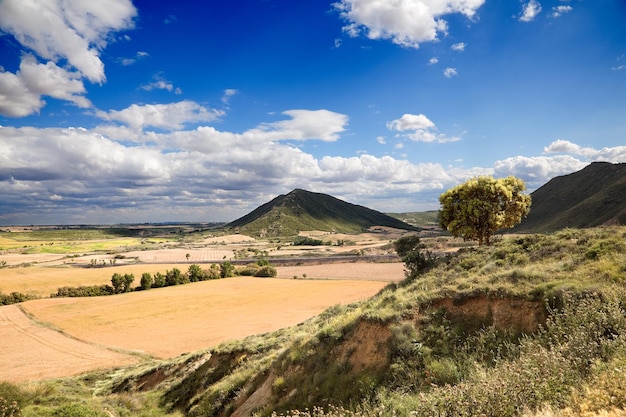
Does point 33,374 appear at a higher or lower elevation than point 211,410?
lower

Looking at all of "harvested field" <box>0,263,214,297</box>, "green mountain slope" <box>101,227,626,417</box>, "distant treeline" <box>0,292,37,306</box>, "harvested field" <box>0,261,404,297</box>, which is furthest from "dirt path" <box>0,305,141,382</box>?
"harvested field" <box>0,261,404,297</box>

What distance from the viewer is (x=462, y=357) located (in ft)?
31.6

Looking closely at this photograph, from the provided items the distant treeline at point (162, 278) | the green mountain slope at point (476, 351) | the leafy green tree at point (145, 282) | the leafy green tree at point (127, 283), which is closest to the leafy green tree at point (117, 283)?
the distant treeline at point (162, 278)

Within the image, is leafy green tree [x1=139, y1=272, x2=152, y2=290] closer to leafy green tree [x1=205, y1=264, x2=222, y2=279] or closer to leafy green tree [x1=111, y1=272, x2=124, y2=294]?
leafy green tree [x1=111, y1=272, x2=124, y2=294]

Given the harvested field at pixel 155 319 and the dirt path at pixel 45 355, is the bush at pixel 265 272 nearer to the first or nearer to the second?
the harvested field at pixel 155 319

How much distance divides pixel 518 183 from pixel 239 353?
27032 mm

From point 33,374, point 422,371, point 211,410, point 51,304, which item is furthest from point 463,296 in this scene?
point 51,304

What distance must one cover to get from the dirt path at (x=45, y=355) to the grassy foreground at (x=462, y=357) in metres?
15.4

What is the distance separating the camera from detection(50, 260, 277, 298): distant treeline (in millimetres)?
78000

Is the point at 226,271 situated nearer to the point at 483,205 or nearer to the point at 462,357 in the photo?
the point at 483,205

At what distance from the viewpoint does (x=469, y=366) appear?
28.4 feet

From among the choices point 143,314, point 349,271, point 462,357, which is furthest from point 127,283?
point 462,357

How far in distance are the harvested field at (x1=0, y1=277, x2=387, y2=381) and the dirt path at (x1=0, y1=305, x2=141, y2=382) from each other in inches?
4.0

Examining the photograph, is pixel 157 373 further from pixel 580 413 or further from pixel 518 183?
pixel 518 183
